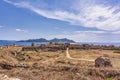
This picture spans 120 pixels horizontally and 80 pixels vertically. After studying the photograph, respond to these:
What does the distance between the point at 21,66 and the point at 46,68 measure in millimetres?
4194

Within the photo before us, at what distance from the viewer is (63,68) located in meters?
23.6

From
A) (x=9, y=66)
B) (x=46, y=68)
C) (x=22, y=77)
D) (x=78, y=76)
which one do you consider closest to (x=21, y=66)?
(x=9, y=66)

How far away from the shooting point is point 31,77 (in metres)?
20.1

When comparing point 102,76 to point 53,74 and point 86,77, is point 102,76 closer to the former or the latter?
point 86,77

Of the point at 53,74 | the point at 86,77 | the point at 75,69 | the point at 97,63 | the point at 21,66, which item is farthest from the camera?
the point at 97,63

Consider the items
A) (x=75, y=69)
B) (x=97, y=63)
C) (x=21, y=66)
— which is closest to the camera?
(x=75, y=69)

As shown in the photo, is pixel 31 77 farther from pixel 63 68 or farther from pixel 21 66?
pixel 21 66

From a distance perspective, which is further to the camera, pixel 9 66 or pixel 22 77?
pixel 9 66

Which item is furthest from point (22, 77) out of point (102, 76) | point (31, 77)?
point (102, 76)

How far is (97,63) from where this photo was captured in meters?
31.8

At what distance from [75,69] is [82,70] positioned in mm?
817

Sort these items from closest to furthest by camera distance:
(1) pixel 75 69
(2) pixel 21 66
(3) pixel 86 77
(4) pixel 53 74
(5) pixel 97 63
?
1. (3) pixel 86 77
2. (4) pixel 53 74
3. (1) pixel 75 69
4. (2) pixel 21 66
5. (5) pixel 97 63

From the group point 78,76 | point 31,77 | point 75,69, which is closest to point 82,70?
point 75,69

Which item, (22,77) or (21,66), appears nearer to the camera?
(22,77)
